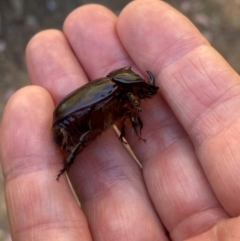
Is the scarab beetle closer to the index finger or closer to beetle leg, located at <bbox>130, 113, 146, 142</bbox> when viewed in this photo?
beetle leg, located at <bbox>130, 113, 146, 142</bbox>

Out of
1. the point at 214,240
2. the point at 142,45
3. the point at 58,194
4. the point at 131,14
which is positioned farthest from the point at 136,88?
the point at 214,240

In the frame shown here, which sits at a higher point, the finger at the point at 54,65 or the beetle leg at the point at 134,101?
the finger at the point at 54,65

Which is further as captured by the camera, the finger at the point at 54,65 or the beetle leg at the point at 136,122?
the finger at the point at 54,65

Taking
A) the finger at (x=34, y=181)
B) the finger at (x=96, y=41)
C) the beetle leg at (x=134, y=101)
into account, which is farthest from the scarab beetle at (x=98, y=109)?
the finger at (x=96, y=41)

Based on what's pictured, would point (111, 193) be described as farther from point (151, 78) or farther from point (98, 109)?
point (151, 78)

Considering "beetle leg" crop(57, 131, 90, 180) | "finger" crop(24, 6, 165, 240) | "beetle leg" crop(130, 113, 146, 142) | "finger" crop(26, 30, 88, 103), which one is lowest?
"finger" crop(24, 6, 165, 240)

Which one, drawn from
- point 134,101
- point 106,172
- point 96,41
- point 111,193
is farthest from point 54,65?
point 111,193

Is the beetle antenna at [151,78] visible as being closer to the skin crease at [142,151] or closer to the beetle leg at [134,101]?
the skin crease at [142,151]

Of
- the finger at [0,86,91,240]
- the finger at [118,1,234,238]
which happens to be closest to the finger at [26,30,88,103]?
the finger at [0,86,91,240]
